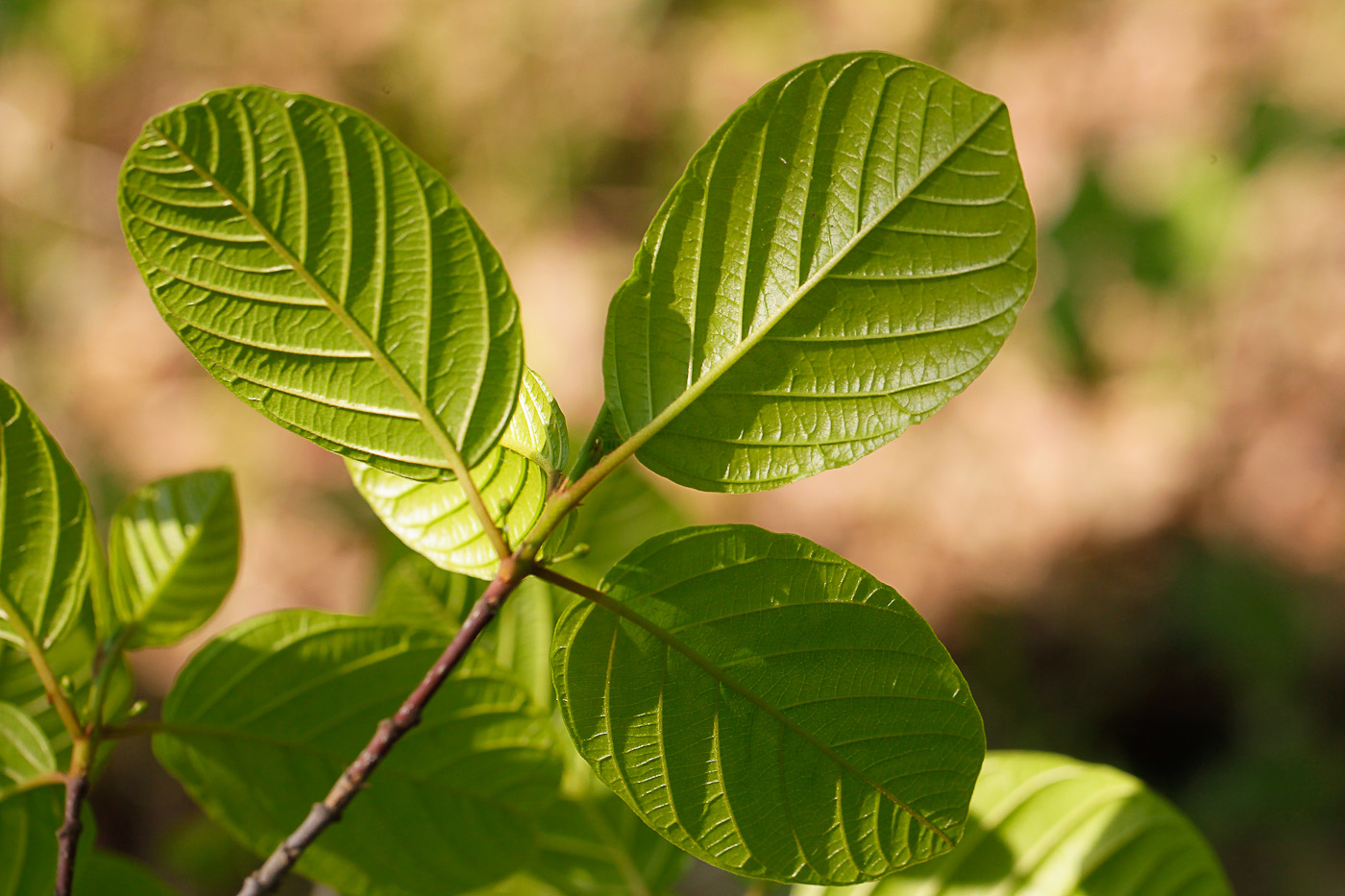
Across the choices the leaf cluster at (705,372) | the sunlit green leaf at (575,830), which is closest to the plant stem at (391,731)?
the leaf cluster at (705,372)

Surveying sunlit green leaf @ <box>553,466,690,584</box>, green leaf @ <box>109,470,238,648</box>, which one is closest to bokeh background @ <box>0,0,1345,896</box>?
sunlit green leaf @ <box>553,466,690,584</box>

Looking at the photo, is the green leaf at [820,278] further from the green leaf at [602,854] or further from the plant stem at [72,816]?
the green leaf at [602,854]

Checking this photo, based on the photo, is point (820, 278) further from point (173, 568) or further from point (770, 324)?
point (173, 568)

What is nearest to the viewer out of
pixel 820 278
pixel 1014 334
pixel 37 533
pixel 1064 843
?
pixel 820 278

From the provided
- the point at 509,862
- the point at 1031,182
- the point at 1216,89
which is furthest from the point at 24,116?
the point at 1216,89

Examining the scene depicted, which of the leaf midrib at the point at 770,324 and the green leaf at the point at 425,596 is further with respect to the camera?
the green leaf at the point at 425,596

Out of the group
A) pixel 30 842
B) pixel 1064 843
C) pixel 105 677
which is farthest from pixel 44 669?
pixel 1064 843

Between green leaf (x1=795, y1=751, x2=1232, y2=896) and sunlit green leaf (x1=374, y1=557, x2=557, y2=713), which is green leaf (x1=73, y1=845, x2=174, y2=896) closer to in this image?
sunlit green leaf (x1=374, y1=557, x2=557, y2=713)
